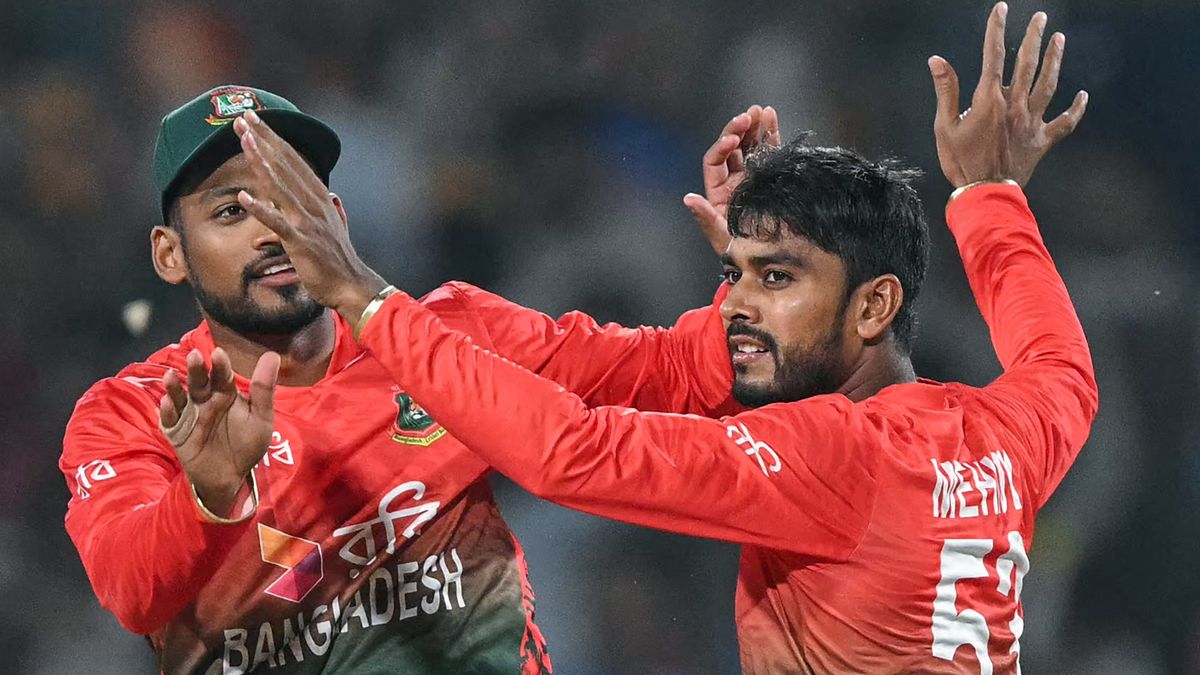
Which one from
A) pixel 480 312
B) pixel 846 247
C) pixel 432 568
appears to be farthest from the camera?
pixel 480 312

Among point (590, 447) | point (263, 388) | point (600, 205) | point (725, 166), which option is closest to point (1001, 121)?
point (725, 166)

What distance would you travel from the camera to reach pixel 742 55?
4906mm

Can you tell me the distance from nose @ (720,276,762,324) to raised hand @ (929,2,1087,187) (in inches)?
29.4

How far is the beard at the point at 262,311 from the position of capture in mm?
2646

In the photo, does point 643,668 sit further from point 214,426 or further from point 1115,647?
point 214,426

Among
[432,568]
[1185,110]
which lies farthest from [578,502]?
[1185,110]

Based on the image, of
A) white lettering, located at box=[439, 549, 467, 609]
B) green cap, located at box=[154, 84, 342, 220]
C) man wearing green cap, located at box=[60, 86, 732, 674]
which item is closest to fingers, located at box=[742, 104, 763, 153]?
man wearing green cap, located at box=[60, 86, 732, 674]

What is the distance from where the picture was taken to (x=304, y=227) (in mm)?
2172

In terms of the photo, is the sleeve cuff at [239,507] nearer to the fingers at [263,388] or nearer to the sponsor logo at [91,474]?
the fingers at [263,388]

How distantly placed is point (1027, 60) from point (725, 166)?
2.26ft

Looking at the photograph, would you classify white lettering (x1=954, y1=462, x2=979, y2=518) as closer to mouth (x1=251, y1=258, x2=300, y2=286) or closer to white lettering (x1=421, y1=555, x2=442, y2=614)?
white lettering (x1=421, y1=555, x2=442, y2=614)

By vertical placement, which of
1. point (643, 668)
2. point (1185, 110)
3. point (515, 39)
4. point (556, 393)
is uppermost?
point (1185, 110)

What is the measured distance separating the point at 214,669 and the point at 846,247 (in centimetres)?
141

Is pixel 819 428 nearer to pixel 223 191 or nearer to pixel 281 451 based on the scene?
pixel 281 451
